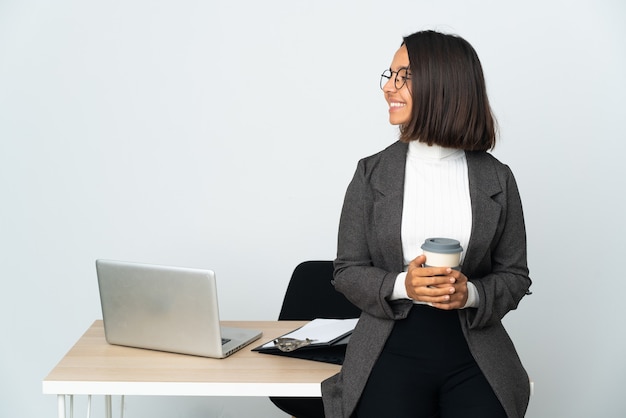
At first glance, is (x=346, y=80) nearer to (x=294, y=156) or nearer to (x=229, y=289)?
(x=294, y=156)

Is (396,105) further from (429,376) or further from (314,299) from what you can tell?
(314,299)

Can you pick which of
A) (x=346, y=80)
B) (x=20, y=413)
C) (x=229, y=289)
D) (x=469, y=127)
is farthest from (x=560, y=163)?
(x=20, y=413)

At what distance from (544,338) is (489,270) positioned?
2036mm

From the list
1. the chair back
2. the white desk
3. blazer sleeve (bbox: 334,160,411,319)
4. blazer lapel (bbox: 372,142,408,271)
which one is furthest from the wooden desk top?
the chair back

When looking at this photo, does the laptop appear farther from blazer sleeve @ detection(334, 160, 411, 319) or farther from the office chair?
the office chair

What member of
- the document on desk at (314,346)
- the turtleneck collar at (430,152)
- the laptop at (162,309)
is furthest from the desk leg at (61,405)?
the turtleneck collar at (430,152)

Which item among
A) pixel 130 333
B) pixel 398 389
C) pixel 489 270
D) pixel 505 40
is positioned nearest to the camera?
pixel 398 389

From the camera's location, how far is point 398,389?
2.10 meters

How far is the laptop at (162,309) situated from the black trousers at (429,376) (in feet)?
1.60

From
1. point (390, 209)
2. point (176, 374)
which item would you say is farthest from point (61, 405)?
point (390, 209)

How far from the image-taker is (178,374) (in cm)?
225

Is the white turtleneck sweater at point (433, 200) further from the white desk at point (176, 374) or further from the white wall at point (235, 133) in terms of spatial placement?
the white wall at point (235, 133)

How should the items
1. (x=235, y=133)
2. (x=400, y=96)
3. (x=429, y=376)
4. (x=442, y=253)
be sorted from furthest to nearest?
(x=235, y=133), (x=400, y=96), (x=429, y=376), (x=442, y=253)

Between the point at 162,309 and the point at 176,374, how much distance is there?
0.21 m
